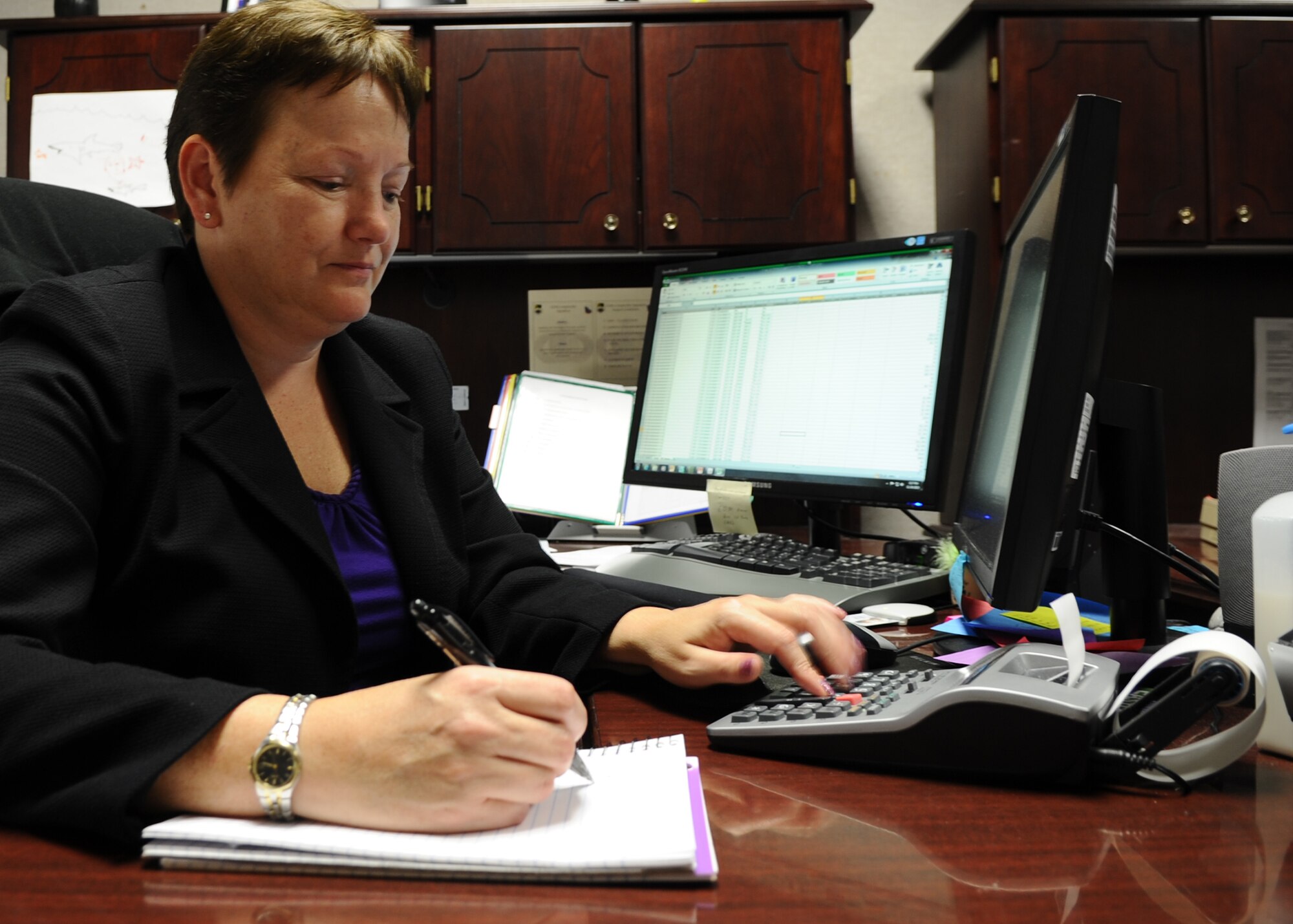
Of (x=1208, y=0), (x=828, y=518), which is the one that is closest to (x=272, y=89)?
(x=828, y=518)

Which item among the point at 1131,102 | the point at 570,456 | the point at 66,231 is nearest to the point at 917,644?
the point at 66,231

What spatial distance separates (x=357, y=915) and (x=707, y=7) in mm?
2117

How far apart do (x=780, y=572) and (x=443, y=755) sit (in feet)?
2.44

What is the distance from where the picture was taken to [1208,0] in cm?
219

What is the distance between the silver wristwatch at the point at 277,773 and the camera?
537 mm

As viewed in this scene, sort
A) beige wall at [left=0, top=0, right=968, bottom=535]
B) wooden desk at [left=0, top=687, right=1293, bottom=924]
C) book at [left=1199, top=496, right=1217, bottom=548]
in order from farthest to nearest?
1. beige wall at [left=0, top=0, right=968, bottom=535]
2. book at [left=1199, top=496, right=1217, bottom=548]
3. wooden desk at [left=0, top=687, right=1293, bottom=924]

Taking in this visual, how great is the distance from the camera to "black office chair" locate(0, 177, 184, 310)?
979 mm

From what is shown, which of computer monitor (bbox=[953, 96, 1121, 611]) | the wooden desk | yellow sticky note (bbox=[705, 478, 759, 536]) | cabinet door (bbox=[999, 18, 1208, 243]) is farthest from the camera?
cabinet door (bbox=[999, 18, 1208, 243])

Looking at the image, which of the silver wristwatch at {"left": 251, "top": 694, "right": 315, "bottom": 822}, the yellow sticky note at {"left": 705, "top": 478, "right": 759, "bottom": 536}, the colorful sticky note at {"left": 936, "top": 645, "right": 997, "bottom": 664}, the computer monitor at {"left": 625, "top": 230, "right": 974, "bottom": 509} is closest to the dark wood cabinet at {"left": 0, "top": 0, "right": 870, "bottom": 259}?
the computer monitor at {"left": 625, "top": 230, "right": 974, "bottom": 509}

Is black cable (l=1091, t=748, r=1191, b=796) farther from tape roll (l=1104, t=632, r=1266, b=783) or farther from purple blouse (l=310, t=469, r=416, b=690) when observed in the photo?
purple blouse (l=310, t=469, r=416, b=690)

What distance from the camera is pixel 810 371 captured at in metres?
1.40

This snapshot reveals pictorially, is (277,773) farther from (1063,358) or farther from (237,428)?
(1063,358)

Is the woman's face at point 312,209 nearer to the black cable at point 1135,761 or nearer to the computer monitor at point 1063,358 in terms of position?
the computer monitor at point 1063,358

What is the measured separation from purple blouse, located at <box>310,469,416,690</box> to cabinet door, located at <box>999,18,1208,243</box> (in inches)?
65.8
